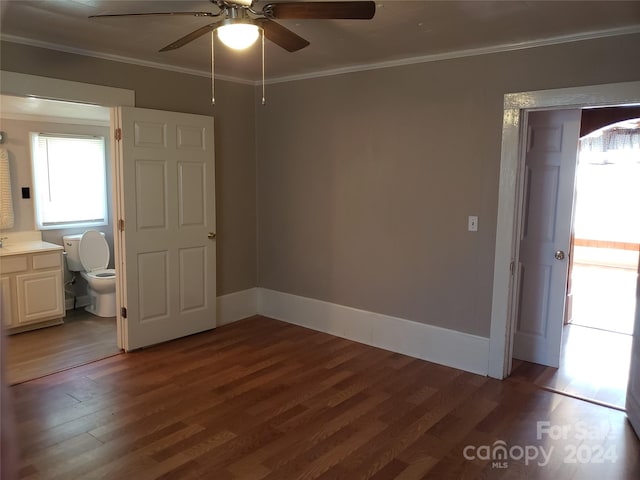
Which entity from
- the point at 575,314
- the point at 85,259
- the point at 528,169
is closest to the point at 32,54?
the point at 85,259

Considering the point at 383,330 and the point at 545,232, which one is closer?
the point at 545,232

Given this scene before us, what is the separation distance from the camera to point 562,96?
3205 millimetres

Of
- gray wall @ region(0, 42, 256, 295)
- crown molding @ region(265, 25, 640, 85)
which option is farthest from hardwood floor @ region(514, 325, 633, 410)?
gray wall @ region(0, 42, 256, 295)

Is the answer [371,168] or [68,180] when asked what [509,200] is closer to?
[371,168]

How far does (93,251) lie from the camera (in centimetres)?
528

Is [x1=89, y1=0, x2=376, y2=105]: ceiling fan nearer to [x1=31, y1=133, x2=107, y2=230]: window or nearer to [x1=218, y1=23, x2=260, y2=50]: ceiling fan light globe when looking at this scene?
[x1=218, y1=23, x2=260, y2=50]: ceiling fan light globe

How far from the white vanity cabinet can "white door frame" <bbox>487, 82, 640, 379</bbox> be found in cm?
394

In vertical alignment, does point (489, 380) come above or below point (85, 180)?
below

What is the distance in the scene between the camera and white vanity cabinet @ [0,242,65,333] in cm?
439

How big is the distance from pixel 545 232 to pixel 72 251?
182 inches

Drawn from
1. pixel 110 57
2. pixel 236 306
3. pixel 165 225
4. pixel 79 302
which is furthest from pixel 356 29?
pixel 79 302

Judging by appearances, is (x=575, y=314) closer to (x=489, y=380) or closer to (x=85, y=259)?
(x=489, y=380)

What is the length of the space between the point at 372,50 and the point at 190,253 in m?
2.33

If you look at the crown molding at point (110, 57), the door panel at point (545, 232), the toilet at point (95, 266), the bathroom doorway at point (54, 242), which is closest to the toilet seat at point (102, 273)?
the toilet at point (95, 266)
